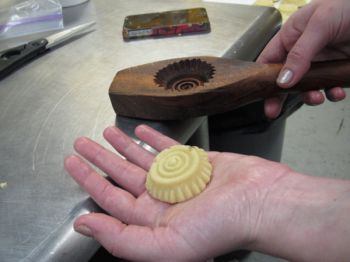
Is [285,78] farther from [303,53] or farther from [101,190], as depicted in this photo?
[101,190]

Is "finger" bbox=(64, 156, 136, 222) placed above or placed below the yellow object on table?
below

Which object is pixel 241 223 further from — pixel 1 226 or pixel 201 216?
pixel 1 226

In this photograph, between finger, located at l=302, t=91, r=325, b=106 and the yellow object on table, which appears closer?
finger, located at l=302, t=91, r=325, b=106

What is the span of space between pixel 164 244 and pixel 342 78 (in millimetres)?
316

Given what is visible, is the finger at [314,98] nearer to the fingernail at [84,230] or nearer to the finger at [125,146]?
the finger at [125,146]

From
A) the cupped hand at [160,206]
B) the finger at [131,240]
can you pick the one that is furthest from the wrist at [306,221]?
the finger at [131,240]

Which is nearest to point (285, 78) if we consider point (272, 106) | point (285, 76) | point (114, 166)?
point (285, 76)

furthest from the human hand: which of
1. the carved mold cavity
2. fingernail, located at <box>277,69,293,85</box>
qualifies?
the carved mold cavity

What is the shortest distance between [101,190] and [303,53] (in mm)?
341

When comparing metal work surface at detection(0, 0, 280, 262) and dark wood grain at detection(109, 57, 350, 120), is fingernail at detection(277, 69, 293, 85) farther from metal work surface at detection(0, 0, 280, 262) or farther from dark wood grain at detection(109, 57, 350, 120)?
metal work surface at detection(0, 0, 280, 262)

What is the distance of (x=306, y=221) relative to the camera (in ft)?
1.36

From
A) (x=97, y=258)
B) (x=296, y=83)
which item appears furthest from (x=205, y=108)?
(x=97, y=258)

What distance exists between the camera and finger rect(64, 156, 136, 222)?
435 mm

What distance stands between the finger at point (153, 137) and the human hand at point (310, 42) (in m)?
0.17
